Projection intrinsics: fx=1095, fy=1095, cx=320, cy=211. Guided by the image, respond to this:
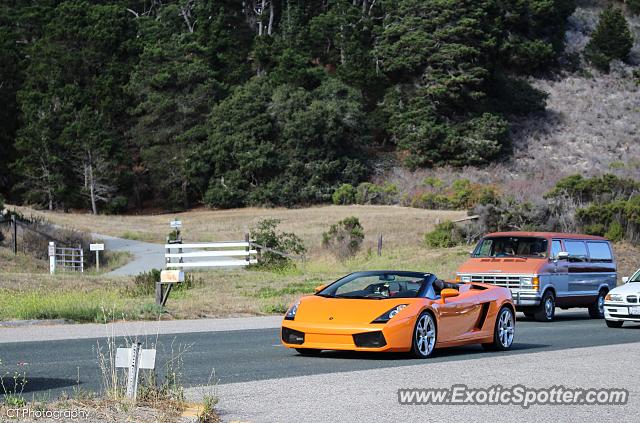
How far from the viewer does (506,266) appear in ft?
81.4

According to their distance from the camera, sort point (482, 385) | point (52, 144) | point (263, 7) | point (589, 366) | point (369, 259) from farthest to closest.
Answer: point (263, 7) < point (52, 144) < point (369, 259) < point (589, 366) < point (482, 385)

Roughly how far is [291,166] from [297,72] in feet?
29.0

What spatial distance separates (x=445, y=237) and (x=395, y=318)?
3185 cm

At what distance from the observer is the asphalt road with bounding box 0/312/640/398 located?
1270 centimetres

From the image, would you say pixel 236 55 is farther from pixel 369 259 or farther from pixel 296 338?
pixel 296 338

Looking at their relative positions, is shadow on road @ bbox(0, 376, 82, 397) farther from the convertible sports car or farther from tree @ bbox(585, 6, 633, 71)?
tree @ bbox(585, 6, 633, 71)

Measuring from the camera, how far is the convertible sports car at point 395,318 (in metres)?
14.7

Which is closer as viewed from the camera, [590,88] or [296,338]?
[296,338]

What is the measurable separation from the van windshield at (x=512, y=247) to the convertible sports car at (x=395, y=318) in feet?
29.2

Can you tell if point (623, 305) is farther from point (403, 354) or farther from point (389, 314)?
point (389, 314)

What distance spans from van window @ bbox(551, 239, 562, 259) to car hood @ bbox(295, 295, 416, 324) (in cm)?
1093

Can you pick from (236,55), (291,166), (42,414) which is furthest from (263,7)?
(42,414)

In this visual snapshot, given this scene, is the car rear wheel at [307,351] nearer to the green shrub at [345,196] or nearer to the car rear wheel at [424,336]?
the car rear wheel at [424,336]

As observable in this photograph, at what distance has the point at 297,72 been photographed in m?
84.6
